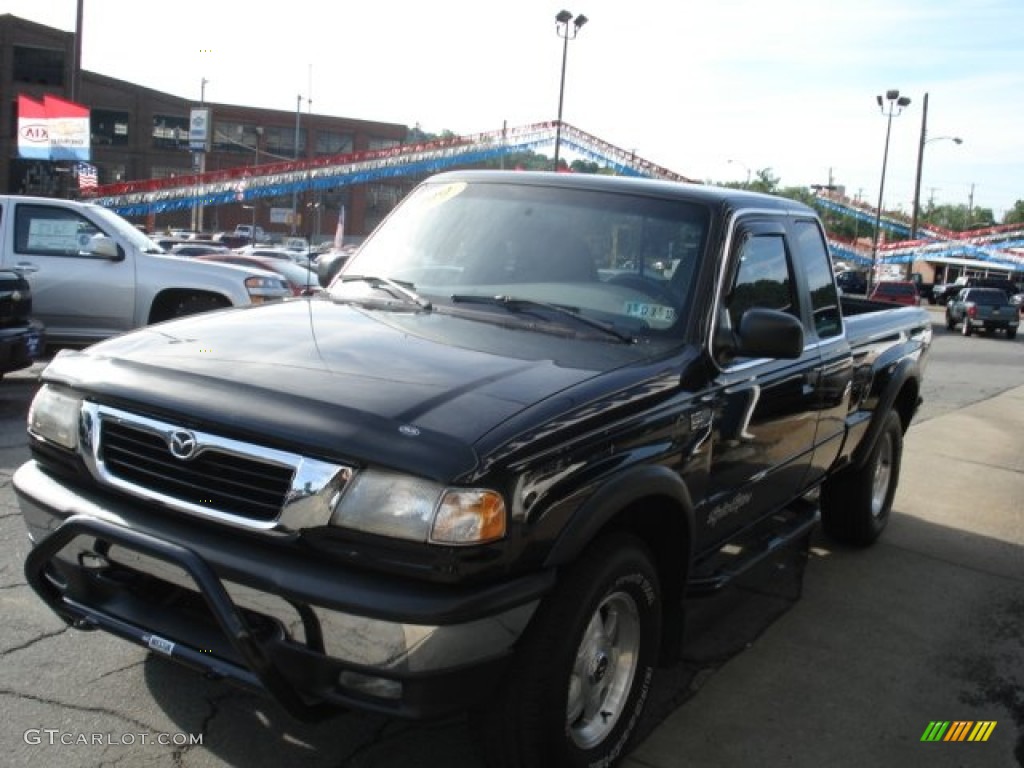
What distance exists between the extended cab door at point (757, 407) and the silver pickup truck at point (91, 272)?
256 inches

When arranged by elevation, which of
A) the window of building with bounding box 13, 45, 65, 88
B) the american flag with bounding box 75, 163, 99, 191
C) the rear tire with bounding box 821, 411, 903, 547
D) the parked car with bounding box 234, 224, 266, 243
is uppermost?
the window of building with bounding box 13, 45, 65, 88

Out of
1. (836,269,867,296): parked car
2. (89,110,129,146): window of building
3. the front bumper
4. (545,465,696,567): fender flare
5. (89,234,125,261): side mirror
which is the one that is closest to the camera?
the front bumper

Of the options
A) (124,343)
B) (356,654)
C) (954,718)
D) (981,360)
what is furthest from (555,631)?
(981,360)

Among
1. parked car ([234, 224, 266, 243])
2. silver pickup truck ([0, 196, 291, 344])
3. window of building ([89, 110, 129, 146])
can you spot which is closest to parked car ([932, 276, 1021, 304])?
parked car ([234, 224, 266, 243])

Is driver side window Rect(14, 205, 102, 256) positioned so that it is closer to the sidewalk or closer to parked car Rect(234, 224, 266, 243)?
the sidewalk

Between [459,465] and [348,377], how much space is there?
565mm

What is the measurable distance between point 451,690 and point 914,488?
6.32 m

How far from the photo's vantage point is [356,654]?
89.9 inches

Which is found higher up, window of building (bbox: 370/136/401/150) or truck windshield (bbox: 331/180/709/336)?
window of building (bbox: 370/136/401/150)

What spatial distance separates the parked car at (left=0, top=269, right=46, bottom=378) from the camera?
737 cm

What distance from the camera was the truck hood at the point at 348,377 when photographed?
2.38 m

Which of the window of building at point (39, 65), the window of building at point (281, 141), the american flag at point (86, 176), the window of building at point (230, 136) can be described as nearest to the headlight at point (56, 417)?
the american flag at point (86, 176)

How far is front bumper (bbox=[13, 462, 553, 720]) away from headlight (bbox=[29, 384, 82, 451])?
1.10ft

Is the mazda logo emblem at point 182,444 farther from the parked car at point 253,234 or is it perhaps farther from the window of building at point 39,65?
the window of building at point 39,65
